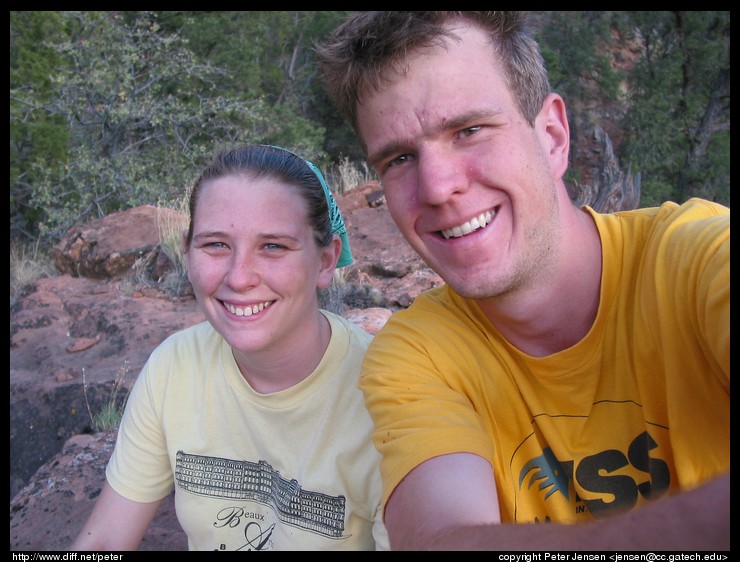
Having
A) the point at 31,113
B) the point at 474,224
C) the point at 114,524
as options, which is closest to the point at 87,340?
the point at 114,524

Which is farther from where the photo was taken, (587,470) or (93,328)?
(93,328)

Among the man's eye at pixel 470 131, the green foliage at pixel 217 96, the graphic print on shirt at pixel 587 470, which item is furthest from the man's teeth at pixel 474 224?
the green foliage at pixel 217 96

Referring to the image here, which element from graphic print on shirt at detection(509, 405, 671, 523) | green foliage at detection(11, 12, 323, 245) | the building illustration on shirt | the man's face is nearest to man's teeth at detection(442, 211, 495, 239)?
the man's face

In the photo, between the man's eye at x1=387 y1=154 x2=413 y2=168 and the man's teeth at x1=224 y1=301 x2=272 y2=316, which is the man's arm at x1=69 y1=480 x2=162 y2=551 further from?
the man's eye at x1=387 y1=154 x2=413 y2=168

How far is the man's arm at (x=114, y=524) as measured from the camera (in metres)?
1.85

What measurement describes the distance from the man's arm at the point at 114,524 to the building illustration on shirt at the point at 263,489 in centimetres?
18

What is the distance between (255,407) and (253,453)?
0.13m

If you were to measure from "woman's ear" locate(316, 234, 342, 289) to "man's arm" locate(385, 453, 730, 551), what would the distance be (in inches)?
31.2

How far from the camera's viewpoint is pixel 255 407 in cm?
189

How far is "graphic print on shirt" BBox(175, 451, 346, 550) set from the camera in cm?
183

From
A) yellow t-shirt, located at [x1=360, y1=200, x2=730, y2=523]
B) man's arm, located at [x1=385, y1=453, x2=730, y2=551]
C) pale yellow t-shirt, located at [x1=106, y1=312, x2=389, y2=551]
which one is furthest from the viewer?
pale yellow t-shirt, located at [x1=106, y1=312, x2=389, y2=551]

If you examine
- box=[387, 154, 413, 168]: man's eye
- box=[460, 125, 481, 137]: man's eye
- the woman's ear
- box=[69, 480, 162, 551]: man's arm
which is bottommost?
box=[69, 480, 162, 551]: man's arm

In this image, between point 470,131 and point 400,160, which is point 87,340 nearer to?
point 400,160
